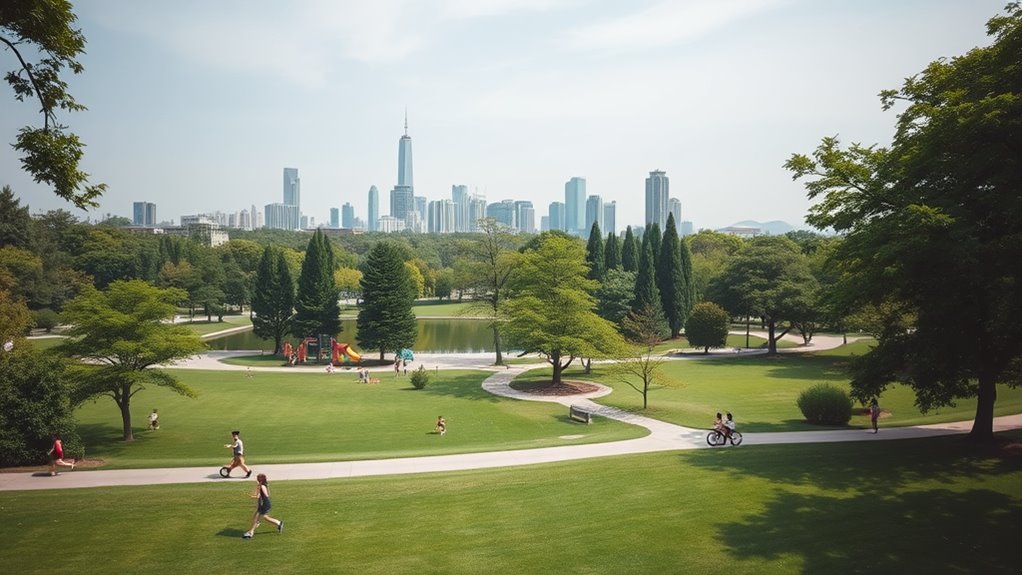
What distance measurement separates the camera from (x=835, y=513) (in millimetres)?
13750

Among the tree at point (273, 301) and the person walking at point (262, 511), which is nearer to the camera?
the person walking at point (262, 511)

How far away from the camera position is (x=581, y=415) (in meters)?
29.5

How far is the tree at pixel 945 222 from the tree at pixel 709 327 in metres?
35.3

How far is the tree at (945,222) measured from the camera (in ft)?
50.3

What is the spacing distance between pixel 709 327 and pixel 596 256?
18236mm

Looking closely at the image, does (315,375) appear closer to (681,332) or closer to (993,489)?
(993,489)

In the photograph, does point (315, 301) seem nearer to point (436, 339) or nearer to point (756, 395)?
point (436, 339)

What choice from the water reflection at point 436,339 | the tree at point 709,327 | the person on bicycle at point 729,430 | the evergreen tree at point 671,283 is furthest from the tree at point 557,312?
the evergreen tree at point 671,283

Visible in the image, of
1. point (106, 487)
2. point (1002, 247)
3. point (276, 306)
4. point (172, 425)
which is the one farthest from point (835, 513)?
point (276, 306)

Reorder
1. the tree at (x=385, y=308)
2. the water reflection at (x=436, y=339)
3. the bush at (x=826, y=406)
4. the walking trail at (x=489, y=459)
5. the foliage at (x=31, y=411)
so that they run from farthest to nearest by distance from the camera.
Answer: the water reflection at (x=436, y=339)
the tree at (x=385, y=308)
the bush at (x=826, y=406)
the foliage at (x=31, y=411)
the walking trail at (x=489, y=459)

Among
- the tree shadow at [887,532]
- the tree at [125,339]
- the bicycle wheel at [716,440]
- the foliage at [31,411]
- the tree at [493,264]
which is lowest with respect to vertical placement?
the bicycle wheel at [716,440]

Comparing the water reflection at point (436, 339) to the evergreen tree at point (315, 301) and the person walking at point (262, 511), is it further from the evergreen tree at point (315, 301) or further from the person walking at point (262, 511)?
the person walking at point (262, 511)

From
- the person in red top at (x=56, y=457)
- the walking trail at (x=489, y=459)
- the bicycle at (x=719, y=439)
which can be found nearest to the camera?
the walking trail at (x=489, y=459)

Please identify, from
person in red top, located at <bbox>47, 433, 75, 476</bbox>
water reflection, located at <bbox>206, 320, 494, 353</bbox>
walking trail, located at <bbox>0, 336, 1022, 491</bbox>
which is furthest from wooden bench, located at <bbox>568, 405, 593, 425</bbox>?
water reflection, located at <bbox>206, 320, 494, 353</bbox>
